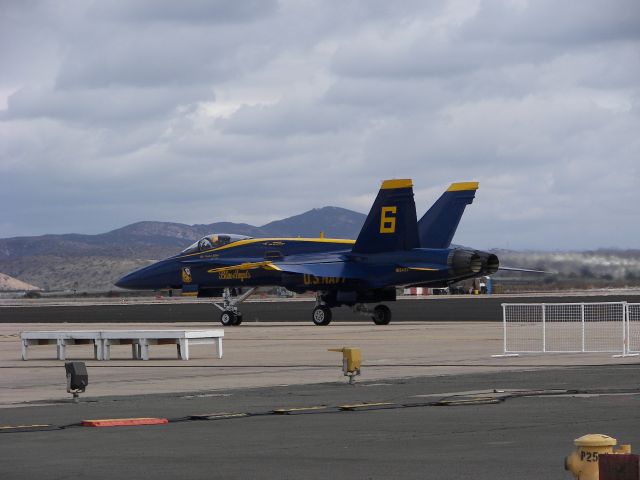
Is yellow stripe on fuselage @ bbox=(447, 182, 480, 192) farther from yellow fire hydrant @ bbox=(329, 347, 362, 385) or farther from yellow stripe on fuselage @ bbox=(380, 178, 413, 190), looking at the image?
yellow fire hydrant @ bbox=(329, 347, 362, 385)

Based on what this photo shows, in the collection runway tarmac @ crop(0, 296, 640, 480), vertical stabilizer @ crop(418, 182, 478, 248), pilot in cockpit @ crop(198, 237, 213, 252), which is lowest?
runway tarmac @ crop(0, 296, 640, 480)

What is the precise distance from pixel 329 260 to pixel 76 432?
36353mm

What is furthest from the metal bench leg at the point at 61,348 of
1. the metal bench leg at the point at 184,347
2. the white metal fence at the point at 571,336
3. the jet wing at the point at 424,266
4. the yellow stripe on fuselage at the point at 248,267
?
the yellow stripe on fuselage at the point at 248,267

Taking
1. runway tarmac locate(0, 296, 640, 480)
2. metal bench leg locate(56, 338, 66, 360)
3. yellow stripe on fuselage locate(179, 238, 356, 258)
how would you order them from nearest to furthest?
runway tarmac locate(0, 296, 640, 480), metal bench leg locate(56, 338, 66, 360), yellow stripe on fuselage locate(179, 238, 356, 258)

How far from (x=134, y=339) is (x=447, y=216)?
25862mm

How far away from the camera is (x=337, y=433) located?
14.0 meters

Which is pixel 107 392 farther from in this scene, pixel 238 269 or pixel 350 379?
pixel 238 269

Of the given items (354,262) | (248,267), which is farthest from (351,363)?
(248,267)

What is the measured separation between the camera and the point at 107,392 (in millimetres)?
20562

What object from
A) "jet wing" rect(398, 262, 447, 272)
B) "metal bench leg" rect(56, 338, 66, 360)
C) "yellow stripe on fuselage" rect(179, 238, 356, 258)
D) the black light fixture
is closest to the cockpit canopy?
"yellow stripe on fuselage" rect(179, 238, 356, 258)

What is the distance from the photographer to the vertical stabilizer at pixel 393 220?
159 ft

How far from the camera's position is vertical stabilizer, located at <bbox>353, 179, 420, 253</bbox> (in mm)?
48375

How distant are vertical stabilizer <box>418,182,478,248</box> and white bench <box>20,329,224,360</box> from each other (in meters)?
24.5

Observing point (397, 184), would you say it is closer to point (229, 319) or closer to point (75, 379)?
point (229, 319)
